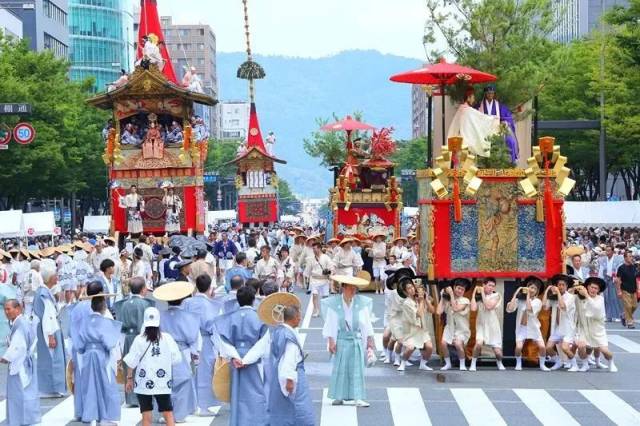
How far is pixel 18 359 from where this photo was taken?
13.3m

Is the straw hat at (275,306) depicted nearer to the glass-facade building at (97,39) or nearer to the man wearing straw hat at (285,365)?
the man wearing straw hat at (285,365)

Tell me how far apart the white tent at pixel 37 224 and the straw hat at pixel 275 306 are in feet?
103

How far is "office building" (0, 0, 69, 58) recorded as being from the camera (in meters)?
83.3

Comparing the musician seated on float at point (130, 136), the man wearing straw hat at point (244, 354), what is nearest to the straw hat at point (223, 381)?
the man wearing straw hat at point (244, 354)

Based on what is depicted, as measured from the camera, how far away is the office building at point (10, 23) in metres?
70.9

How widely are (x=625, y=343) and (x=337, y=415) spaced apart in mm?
9410

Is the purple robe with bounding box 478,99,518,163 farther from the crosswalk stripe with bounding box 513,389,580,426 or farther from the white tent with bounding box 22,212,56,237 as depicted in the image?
the white tent with bounding box 22,212,56,237

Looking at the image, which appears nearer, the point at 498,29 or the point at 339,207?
the point at 498,29

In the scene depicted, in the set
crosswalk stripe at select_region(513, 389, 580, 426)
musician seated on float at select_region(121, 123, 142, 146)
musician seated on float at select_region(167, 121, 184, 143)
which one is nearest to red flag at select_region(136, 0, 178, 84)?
musician seated on float at select_region(167, 121, 184, 143)

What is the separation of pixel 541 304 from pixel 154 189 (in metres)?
29.2

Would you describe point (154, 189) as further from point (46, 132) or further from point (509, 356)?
point (509, 356)

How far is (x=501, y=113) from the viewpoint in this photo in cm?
2125

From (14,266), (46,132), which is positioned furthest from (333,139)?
(14,266)

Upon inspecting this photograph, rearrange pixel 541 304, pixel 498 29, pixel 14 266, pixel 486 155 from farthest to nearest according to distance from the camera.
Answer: pixel 14 266
pixel 498 29
pixel 486 155
pixel 541 304
